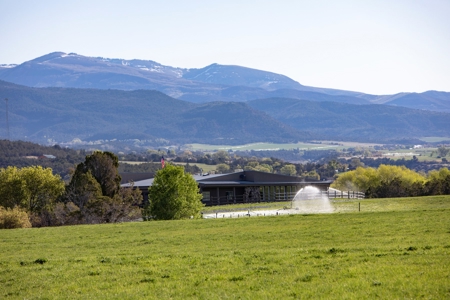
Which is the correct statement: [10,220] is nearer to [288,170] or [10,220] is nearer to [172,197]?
[172,197]

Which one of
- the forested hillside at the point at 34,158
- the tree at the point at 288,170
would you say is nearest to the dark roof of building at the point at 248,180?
the forested hillside at the point at 34,158

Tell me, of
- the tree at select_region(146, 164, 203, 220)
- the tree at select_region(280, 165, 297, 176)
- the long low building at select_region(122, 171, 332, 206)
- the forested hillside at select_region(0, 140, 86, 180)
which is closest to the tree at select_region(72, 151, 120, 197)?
the tree at select_region(146, 164, 203, 220)

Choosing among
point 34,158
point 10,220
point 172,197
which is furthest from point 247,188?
point 34,158

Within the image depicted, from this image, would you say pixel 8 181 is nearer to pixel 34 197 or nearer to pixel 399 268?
pixel 34 197

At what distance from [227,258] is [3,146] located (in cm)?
17814

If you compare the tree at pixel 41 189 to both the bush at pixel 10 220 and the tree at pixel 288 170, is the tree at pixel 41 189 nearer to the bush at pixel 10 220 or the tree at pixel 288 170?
the bush at pixel 10 220

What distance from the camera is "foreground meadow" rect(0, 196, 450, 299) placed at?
46.5 ft

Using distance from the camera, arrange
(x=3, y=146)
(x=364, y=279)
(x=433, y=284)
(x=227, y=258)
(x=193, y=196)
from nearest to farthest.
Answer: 1. (x=433, y=284)
2. (x=364, y=279)
3. (x=227, y=258)
4. (x=193, y=196)
5. (x=3, y=146)

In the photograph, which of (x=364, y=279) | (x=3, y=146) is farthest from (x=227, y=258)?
(x=3, y=146)

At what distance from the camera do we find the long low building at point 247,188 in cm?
8525

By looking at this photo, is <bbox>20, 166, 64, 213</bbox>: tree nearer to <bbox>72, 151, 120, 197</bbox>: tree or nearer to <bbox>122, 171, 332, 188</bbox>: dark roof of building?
<bbox>72, 151, 120, 197</bbox>: tree

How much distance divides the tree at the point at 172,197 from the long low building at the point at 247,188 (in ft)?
102

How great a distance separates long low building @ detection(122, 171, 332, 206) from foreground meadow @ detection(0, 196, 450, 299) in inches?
2239

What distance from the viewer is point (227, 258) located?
722 inches
